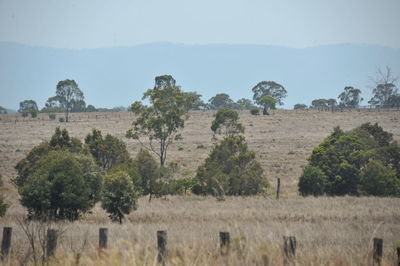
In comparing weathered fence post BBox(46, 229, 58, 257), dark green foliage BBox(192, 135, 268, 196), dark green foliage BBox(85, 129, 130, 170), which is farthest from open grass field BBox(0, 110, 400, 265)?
dark green foliage BBox(85, 129, 130, 170)

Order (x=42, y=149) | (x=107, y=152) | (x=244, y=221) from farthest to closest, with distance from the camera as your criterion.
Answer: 1. (x=107, y=152)
2. (x=42, y=149)
3. (x=244, y=221)

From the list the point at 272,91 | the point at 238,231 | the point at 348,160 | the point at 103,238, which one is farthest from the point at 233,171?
the point at 272,91

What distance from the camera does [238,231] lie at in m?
13.0

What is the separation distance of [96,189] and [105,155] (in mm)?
12185

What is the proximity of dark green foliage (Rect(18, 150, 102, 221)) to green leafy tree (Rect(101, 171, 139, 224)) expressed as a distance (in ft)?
3.38

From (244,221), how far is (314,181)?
15769mm

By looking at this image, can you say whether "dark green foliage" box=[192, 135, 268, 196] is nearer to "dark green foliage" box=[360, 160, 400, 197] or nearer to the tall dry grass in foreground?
the tall dry grass in foreground

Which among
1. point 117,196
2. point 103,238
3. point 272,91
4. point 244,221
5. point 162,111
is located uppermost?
point 272,91

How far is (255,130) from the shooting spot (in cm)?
8844

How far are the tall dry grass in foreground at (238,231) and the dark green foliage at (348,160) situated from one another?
16.5ft

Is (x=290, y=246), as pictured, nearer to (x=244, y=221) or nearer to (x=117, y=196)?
(x=244, y=221)

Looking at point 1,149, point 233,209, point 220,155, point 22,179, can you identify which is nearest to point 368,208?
point 233,209

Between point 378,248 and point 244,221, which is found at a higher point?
point 378,248

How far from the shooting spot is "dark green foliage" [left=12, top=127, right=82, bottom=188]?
102 ft
